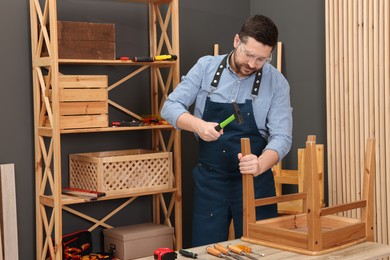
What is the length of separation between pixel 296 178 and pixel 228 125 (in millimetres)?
1251

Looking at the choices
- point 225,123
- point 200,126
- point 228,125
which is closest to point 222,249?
point 225,123

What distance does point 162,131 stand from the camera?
16.1 feet

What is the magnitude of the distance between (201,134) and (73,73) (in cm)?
153

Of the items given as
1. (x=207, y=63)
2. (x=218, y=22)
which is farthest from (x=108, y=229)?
(x=218, y=22)

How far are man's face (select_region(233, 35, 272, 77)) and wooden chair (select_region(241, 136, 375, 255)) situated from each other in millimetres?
581

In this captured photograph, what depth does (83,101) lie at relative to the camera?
13.6 ft

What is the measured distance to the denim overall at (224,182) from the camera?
140 inches

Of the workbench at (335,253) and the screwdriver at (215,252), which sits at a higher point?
the screwdriver at (215,252)

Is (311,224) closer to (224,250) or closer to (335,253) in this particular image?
(335,253)

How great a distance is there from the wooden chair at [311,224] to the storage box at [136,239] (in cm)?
159

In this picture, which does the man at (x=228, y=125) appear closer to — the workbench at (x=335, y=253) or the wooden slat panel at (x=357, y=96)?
the workbench at (x=335, y=253)

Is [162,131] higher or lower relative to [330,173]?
higher

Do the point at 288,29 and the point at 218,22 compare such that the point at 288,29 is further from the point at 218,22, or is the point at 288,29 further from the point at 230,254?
the point at 230,254

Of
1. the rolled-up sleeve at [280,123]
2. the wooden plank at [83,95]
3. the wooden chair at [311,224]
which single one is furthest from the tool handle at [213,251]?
the wooden plank at [83,95]
